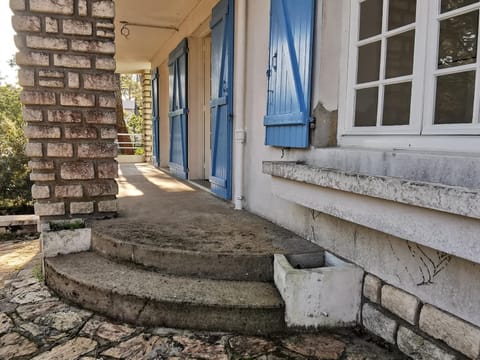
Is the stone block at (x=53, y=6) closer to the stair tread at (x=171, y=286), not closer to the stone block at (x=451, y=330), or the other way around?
the stair tread at (x=171, y=286)

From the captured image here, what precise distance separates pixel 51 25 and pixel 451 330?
10.7ft

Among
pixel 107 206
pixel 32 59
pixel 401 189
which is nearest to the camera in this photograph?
pixel 401 189

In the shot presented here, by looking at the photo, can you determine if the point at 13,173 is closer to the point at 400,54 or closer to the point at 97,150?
the point at 97,150

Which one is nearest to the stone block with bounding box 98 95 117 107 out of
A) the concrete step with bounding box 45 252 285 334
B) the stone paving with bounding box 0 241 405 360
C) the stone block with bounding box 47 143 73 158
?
the stone block with bounding box 47 143 73 158

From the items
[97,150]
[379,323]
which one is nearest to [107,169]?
[97,150]

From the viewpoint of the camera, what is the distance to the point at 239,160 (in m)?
3.66

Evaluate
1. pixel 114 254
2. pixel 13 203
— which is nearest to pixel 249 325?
pixel 114 254

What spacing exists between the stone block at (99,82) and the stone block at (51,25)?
0.39m

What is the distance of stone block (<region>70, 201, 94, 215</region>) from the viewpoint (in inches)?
118

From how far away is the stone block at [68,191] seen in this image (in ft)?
9.62

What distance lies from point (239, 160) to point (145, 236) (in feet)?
4.45

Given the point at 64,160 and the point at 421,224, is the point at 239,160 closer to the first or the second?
the point at 64,160

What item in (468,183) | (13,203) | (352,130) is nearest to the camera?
(468,183)

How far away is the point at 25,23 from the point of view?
8.91ft
